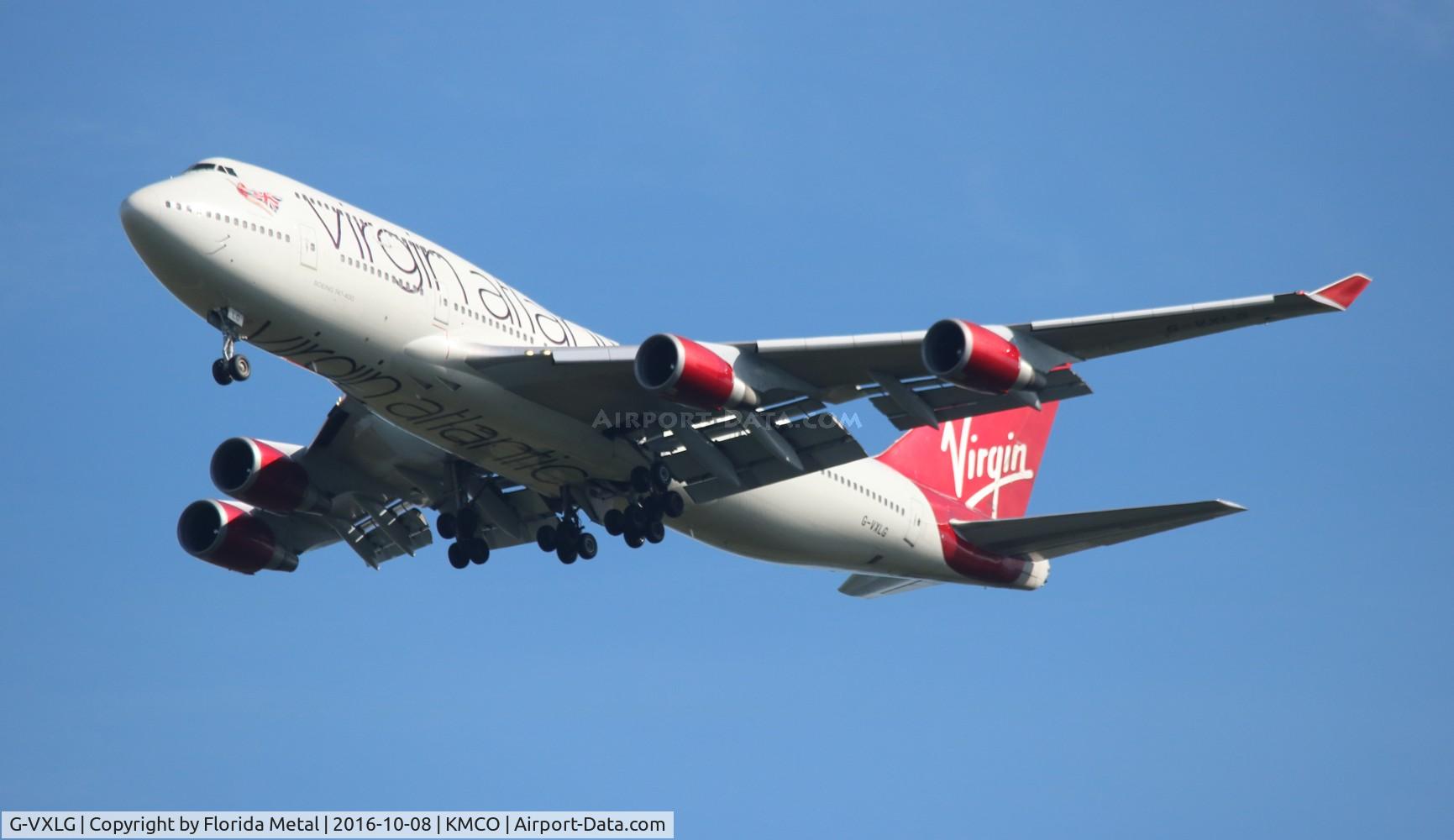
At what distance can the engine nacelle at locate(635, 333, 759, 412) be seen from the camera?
29250 millimetres

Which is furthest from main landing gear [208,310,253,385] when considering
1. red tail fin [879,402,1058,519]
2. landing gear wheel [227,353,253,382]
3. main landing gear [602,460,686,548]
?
red tail fin [879,402,1058,519]

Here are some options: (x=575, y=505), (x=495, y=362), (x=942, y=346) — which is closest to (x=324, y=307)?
(x=495, y=362)

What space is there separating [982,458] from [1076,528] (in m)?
5.78

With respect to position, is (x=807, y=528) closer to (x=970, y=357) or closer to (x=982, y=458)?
(x=982, y=458)

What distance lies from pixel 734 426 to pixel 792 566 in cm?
521

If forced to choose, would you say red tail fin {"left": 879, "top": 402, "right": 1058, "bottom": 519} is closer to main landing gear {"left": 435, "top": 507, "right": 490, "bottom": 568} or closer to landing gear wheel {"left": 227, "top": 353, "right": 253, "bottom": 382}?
main landing gear {"left": 435, "top": 507, "right": 490, "bottom": 568}

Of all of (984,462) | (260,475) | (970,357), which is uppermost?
(984,462)

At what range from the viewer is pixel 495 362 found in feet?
99.5

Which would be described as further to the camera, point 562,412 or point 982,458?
point 982,458

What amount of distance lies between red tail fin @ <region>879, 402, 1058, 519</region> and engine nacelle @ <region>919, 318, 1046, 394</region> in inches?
387

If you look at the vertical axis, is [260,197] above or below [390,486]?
above

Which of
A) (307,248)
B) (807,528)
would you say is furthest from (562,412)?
(807,528)

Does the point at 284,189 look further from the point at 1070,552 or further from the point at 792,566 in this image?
the point at 1070,552

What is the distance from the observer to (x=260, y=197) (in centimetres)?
2903
